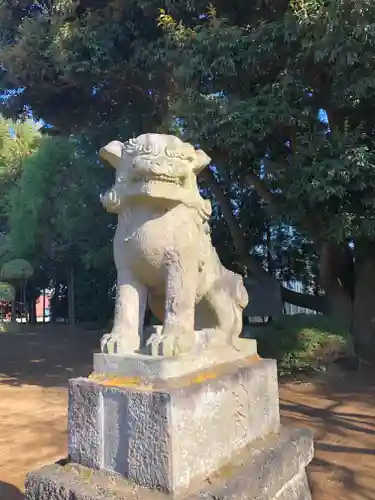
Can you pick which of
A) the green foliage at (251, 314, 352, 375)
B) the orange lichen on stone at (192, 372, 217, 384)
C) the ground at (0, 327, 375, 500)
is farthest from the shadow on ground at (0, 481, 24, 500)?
the green foliage at (251, 314, 352, 375)

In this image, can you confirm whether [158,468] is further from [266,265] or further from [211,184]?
[266,265]

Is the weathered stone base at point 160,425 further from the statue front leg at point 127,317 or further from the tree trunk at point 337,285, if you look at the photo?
the tree trunk at point 337,285

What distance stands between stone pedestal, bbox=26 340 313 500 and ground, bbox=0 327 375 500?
1.12 meters

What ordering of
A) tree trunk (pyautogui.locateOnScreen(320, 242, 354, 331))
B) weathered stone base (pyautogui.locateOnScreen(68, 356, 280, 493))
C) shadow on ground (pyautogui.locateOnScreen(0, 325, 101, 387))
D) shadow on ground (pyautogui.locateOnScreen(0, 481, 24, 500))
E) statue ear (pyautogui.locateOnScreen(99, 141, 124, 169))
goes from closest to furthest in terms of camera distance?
weathered stone base (pyautogui.locateOnScreen(68, 356, 280, 493))
statue ear (pyautogui.locateOnScreen(99, 141, 124, 169))
shadow on ground (pyautogui.locateOnScreen(0, 481, 24, 500))
shadow on ground (pyautogui.locateOnScreen(0, 325, 101, 387))
tree trunk (pyautogui.locateOnScreen(320, 242, 354, 331))

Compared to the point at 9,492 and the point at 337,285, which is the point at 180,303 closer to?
the point at 9,492

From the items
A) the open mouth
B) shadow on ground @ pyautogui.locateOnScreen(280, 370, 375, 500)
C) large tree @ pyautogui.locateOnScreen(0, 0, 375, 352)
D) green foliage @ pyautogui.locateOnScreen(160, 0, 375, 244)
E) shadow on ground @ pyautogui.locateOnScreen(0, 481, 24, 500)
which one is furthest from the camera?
large tree @ pyautogui.locateOnScreen(0, 0, 375, 352)

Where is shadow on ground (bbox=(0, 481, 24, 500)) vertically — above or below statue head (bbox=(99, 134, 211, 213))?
below

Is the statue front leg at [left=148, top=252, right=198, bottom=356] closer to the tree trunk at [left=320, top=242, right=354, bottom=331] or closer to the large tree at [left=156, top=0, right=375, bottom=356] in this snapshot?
the large tree at [left=156, top=0, right=375, bottom=356]

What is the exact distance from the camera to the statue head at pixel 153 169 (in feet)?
7.04

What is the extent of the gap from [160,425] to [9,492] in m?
1.80

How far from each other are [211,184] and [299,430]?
490 cm

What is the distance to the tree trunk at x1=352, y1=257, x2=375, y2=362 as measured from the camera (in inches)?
283

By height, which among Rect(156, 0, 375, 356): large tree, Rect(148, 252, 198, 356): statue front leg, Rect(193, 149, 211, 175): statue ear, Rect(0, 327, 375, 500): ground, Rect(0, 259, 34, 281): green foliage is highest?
Rect(156, 0, 375, 356): large tree

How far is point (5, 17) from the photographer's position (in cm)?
729
